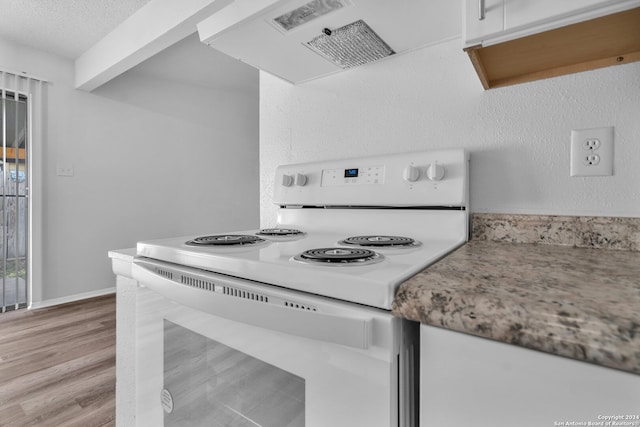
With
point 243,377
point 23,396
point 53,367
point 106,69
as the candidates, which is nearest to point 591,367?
point 243,377

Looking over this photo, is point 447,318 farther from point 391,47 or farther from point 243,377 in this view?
point 391,47

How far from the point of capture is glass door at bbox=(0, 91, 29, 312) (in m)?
2.69

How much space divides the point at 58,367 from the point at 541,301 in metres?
2.42

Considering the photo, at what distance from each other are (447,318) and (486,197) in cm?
75

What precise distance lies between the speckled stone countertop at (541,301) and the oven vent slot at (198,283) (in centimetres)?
43

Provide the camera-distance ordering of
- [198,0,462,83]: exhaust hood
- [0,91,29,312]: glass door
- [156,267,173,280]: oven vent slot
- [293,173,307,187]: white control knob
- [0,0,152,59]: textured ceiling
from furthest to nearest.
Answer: [0,91,29,312]: glass door, [0,0,152,59]: textured ceiling, [293,173,307,187]: white control knob, [198,0,462,83]: exhaust hood, [156,267,173,280]: oven vent slot

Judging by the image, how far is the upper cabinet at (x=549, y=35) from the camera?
65 cm

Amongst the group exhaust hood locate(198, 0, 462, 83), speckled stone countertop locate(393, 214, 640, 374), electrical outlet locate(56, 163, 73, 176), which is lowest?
speckled stone countertop locate(393, 214, 640, 374)

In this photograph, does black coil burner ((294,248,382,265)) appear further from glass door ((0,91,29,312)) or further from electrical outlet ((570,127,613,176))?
glass door ((0,91,29,312))

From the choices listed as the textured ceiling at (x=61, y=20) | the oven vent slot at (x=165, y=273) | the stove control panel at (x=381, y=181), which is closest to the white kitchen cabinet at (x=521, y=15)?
the stove control panel at (x=381, y=181)

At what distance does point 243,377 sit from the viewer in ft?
2.19

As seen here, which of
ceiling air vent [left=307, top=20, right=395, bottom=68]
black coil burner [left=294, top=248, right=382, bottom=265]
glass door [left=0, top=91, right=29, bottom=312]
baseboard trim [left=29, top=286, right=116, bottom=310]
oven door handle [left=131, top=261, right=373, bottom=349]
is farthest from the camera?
baseboard trim [left=29, top=286, right=116, bottom=310]

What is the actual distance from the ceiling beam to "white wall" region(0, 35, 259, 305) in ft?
1.09

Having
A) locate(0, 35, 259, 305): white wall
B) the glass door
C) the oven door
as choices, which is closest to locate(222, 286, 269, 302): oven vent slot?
the oven door
